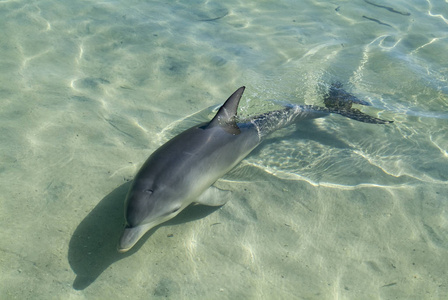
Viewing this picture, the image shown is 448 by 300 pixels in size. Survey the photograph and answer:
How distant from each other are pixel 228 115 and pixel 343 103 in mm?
2436

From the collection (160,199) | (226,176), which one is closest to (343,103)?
(226,176)

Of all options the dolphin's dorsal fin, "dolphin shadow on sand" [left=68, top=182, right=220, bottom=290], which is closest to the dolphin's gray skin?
the dolphin's dorsal fin

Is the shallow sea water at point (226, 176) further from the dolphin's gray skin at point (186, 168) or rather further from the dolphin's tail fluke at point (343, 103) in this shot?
the dolphin's gray skin at point (186, 168)

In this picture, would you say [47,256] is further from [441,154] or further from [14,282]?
[441,154]

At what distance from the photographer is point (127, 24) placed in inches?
304

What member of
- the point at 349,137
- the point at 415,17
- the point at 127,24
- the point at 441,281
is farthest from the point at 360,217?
the point at 415,17

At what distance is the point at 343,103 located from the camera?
591 cm

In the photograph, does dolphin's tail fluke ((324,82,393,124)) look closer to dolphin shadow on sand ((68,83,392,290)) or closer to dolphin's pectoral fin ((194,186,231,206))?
dolphin shadow on sand ((68,83,392,290))

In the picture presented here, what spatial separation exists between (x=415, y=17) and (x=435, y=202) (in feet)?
22.3

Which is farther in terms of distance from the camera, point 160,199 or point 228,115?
point 228,115

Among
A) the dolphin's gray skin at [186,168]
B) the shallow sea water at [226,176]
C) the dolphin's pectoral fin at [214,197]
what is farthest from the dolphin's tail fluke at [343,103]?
the dolphin's pectoral fin at [214,197]

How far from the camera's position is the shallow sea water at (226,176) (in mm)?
3393

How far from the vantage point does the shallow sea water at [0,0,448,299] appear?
3393 millimetres

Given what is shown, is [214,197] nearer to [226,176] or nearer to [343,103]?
[226,176]
